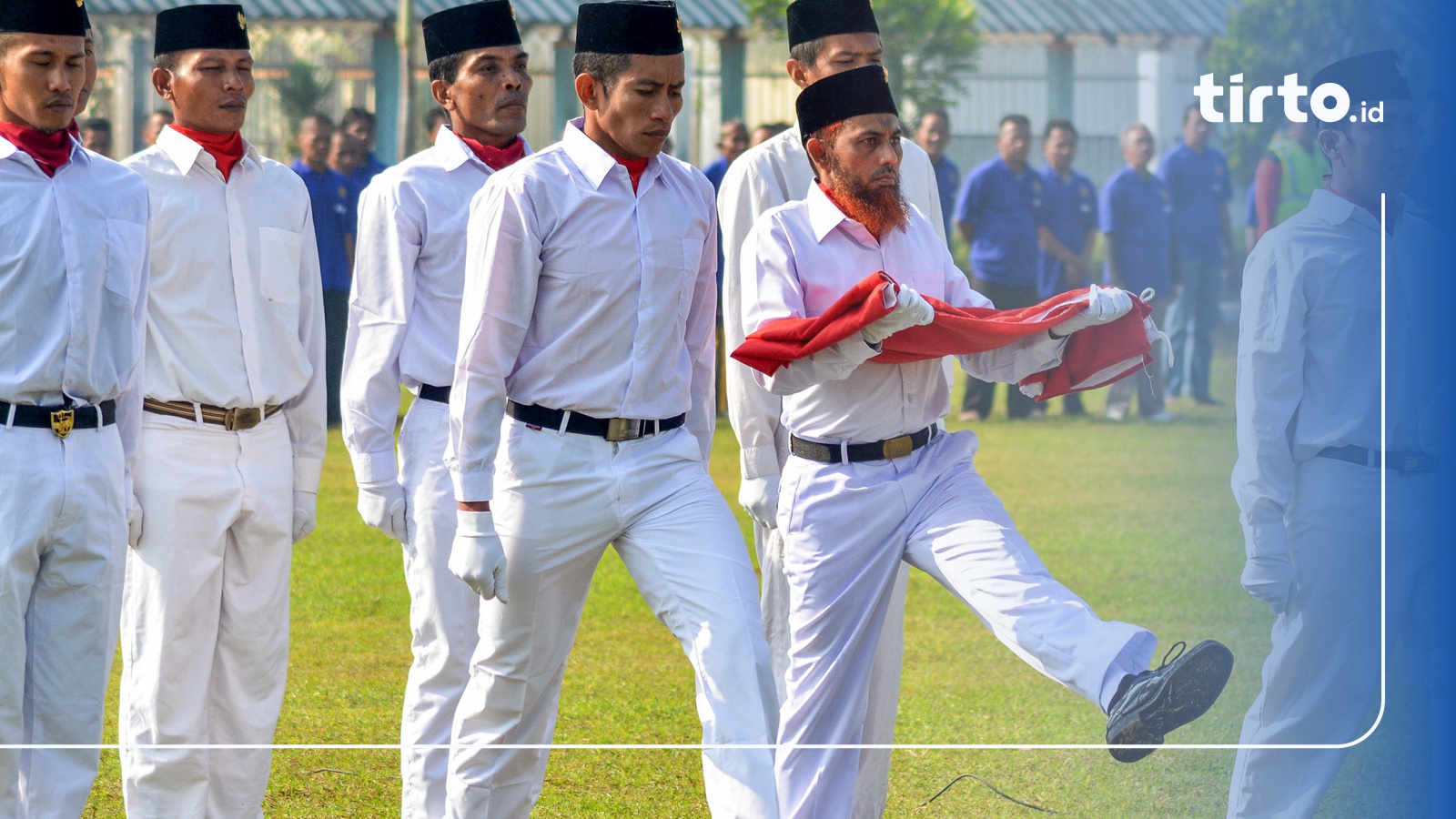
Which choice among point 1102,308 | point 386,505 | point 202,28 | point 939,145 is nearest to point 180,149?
point 202,28

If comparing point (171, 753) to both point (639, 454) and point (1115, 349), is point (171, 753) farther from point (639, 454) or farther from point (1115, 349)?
point (1115, 349)

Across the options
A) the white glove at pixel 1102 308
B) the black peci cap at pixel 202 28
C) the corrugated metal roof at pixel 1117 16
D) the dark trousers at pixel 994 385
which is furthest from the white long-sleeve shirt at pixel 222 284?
the corrugated metal roof at pixel 1117 16

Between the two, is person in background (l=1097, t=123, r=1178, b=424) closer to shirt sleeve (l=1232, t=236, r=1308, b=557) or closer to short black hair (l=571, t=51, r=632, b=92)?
shirt sleeve (l=1232, t=236, r=1308, b=557)

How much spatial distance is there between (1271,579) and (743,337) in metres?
1.40

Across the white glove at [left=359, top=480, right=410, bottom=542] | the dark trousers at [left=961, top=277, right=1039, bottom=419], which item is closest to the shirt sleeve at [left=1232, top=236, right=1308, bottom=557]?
the white glove at [left=359, top=480, right=410, bottom=542]

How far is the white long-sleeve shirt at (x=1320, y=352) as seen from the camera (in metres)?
3.91

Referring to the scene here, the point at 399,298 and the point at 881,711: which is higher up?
the point at 399,298

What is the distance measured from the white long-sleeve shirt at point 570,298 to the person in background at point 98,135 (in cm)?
713

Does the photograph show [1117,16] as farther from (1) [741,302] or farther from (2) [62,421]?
(2) [62,421]

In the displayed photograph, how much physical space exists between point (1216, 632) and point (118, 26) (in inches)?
237

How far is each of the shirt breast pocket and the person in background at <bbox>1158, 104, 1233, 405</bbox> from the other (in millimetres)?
9453

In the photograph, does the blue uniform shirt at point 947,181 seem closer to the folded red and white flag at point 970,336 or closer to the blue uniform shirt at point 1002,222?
the blue uniform shirt at point 1002,222

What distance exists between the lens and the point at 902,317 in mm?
3633

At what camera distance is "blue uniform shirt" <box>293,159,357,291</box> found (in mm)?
10328
